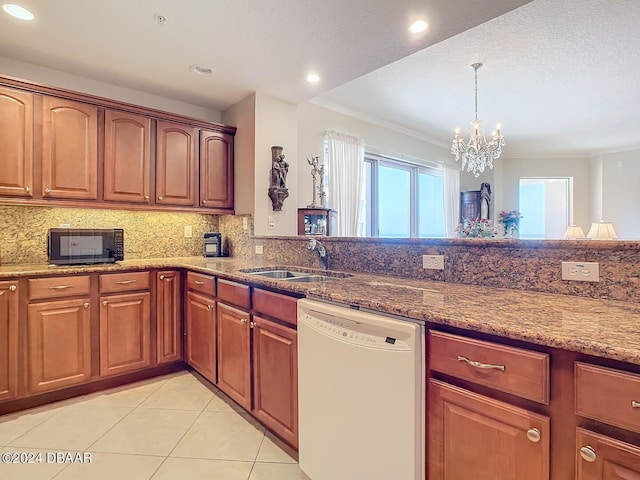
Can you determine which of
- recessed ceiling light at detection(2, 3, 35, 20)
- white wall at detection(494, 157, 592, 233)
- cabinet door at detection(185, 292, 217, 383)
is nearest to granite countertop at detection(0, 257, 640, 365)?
cabinet door at detection(185, 292, 217, 383)

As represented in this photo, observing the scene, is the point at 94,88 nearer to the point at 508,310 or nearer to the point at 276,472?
the point at 276,472

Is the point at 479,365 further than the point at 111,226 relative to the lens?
No

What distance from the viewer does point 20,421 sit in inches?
83.5

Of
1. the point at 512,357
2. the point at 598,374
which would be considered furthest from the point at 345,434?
the point at 598,374

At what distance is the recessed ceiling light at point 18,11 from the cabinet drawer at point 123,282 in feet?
5.59

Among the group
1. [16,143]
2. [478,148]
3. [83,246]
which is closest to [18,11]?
[16,143]

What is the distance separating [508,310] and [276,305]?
109 centimetres

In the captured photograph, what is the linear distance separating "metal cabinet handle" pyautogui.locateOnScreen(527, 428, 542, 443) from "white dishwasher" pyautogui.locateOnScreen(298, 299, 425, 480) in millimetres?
318

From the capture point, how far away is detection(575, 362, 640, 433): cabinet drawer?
0.77m

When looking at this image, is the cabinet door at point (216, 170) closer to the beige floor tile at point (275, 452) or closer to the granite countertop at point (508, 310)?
the granite countertop at point (508, 310)

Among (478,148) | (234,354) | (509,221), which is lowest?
(234,354)

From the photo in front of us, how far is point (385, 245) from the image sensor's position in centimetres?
210

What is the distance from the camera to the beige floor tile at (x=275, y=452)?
69.9 inches

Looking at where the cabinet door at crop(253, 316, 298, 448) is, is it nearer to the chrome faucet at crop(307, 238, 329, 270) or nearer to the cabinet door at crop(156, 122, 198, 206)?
the chrome faucet at crop(307, 238, 329, 270)
